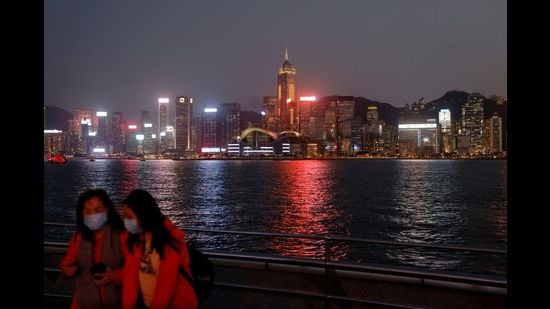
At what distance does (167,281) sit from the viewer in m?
3.11

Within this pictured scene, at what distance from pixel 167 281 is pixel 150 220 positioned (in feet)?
1.37

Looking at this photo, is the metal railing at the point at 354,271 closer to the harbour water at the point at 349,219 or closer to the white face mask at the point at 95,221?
the white face mask at the point at 95,221

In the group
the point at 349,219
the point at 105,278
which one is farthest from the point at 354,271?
the point at 349,219

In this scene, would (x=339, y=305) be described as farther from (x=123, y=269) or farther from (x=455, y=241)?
(x=455, y=241)

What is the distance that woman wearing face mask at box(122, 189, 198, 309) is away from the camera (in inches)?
123

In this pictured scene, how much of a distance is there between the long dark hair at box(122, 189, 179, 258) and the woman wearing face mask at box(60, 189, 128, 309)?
18cm

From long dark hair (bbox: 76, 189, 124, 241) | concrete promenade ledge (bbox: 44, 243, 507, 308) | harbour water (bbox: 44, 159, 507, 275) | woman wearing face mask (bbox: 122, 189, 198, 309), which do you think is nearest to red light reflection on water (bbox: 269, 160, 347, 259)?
harbour water (bbox: 44, 159, 507, 275)

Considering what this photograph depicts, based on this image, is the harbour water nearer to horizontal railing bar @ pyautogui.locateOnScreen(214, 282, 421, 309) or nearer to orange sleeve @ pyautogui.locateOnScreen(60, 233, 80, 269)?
horizontal railing bar @ pyautogui.locateOnScreen(214, 282, 421, 309)

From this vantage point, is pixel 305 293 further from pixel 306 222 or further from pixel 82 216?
pixel 306 222

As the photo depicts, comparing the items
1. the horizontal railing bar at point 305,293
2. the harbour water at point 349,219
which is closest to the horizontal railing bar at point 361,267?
the horizontal railing bar at point 305,293

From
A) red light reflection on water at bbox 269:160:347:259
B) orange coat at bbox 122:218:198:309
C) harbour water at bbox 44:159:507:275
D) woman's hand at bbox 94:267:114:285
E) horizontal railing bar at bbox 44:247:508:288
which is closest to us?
orange coat at bbox 122:218:198:309

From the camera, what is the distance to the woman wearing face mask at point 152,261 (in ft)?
10.2

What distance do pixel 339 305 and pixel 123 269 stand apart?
2.35m
